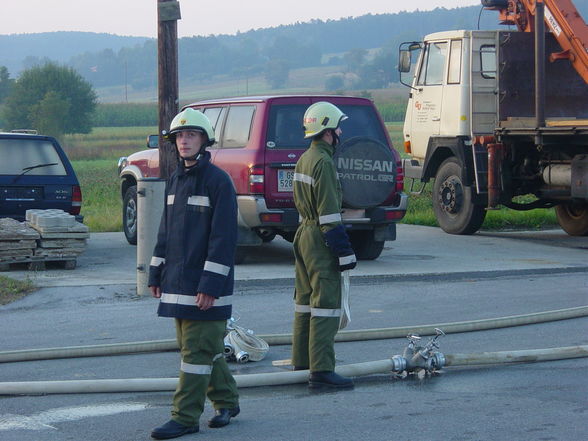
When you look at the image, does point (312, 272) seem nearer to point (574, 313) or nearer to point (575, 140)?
point (574, 313)

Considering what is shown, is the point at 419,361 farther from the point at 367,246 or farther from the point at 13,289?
the point at 367,246

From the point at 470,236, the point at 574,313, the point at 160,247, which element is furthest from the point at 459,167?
the point at 160,247

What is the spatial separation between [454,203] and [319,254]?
34.0 feet

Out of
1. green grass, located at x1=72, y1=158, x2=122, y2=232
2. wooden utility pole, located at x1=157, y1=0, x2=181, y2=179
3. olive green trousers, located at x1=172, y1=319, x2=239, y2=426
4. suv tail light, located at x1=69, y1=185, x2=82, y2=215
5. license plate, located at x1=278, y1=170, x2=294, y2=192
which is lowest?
green grass, located at x1=72, y1=158, x2=122, y2=232

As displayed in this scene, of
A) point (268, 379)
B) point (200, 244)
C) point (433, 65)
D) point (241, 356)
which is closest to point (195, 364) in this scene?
point (200, 244)

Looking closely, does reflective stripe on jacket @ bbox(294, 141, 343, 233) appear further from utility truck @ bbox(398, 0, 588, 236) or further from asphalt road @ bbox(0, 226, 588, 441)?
utility truck @ bbox(398, 0, 588, 236)

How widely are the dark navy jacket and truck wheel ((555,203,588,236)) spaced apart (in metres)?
11.8

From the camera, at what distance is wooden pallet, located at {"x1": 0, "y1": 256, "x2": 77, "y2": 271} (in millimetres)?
12211

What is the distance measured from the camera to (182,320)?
595 centimetres

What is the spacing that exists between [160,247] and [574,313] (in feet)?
14.9

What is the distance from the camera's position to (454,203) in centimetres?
1709

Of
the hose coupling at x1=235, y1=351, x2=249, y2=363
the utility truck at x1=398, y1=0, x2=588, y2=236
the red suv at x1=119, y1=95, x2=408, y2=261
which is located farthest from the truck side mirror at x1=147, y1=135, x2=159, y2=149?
the hose coupling at x1=235, y1=351, x2=249, y2=363

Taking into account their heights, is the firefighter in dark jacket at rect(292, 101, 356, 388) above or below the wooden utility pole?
below

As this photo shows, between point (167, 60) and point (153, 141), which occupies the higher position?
point (167, 60)
